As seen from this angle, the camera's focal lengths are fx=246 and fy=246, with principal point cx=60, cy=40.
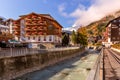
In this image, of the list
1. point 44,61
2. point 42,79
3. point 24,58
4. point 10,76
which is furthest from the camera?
point 44,61

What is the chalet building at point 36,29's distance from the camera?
351ft

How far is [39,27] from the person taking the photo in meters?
107

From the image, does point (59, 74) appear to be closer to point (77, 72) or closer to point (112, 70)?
point (77, 72)

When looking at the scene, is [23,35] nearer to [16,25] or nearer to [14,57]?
Result: [16,25]

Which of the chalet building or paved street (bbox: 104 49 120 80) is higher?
the chalet building

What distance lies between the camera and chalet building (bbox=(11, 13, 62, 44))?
351 ft

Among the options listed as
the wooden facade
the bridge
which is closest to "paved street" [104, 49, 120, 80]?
the bridge

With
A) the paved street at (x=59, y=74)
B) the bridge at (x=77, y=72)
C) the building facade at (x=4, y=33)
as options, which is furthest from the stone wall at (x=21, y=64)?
the building facade at (x=4, y=33)

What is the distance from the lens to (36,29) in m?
108

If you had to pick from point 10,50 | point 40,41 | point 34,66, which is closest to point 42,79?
point 10,50

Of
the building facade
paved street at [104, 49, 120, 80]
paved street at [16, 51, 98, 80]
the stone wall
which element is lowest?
paved street at [16, 51, 98, 80]

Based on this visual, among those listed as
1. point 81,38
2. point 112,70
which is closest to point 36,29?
point 81,38

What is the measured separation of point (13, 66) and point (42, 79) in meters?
3.62

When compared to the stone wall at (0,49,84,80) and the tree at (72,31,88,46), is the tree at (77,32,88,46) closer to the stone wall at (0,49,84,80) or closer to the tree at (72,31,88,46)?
the tree at (72,31,88,46)
